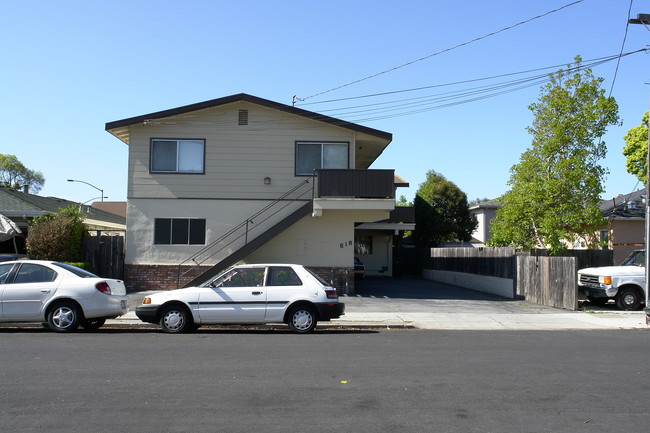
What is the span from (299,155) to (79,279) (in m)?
11.0

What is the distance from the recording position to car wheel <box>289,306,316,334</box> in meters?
12.4

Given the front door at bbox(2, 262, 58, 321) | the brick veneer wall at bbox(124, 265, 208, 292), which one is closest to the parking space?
the brick veneer wall at bbox(124, 265, 208, 292)

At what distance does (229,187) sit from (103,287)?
980 cm

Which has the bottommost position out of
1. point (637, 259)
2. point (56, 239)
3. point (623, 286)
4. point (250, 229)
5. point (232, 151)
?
point (623, 286)

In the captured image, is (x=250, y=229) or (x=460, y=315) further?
(x=250, y=229)

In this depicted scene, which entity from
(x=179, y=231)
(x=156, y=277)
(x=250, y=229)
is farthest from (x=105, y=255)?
A: (x=250, y=229)

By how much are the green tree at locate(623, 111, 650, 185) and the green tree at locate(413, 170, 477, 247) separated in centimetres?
1218

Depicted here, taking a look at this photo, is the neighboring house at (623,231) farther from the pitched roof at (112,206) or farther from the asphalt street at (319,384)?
the pitched roof at (112,206)

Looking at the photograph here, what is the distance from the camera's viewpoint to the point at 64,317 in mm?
12039

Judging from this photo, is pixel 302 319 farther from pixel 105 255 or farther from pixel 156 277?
pixel 105 255

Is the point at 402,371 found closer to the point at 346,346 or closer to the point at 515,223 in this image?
the point at 346,346

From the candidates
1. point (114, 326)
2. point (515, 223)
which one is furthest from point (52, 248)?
point (515, 223)

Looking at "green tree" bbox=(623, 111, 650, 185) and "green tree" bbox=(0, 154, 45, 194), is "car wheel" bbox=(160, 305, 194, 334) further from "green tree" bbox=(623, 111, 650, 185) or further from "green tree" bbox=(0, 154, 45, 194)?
"green tree" bbox=(0, 154, 45, 194)

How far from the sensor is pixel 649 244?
15742 millimetres
